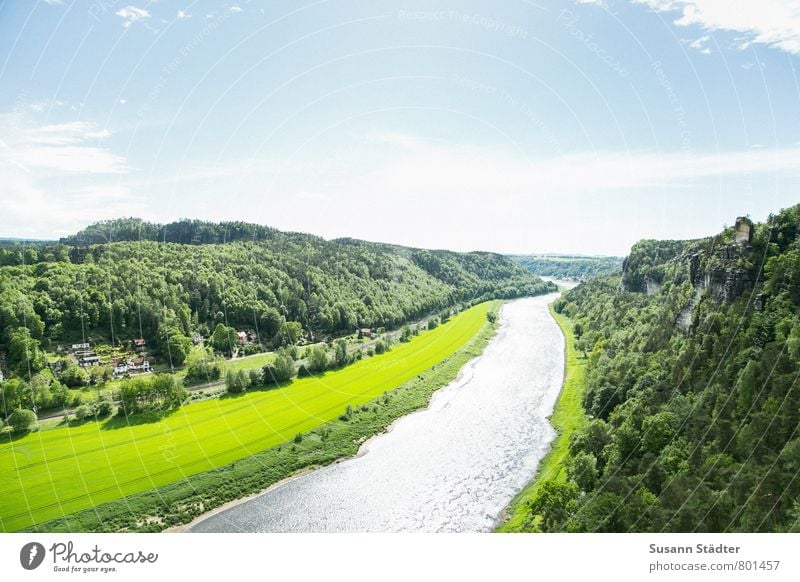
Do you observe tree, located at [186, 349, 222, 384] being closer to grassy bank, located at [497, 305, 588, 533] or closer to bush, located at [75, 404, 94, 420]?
bush, located at [75, 404, 94, 420]

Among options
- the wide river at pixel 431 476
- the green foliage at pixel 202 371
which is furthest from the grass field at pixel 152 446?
the green foliage at pixel 202 371

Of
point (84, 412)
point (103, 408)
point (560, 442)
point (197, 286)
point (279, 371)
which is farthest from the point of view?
point (197, 286)

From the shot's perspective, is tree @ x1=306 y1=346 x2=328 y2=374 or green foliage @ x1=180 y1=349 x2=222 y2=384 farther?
tree @ x1=306 y1=346 x2=328 y2=374

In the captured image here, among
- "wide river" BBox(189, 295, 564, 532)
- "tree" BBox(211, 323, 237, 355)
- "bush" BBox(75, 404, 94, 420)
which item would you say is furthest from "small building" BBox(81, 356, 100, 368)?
"wide river" BBox(189, 295, 564, 532)

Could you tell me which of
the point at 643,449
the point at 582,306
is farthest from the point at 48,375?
the point at 582,306

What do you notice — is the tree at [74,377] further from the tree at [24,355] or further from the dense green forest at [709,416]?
the dense green forest at [709,416]

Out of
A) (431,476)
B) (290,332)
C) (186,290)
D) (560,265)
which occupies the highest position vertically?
(560,265)
